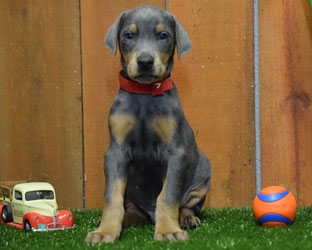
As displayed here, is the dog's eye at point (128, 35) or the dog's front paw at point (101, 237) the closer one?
the dog's front paw at point (101, 237)

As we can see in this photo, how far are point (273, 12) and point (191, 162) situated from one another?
154 cm

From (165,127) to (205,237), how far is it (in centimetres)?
71

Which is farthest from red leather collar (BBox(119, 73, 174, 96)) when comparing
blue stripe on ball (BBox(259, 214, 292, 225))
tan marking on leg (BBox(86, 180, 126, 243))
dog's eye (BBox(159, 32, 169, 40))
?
blue stripe on ball (BBox(259, 214, 292, 225))

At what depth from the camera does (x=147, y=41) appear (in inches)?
143

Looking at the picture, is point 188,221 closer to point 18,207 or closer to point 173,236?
point 173,236

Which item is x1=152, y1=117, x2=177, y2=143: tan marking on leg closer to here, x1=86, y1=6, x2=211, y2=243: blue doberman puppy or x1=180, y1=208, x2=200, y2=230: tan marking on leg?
x1=86, y1=6, x2=211, y2=243: blue doberman puppy

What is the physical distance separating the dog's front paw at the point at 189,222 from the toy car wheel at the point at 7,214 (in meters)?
1.16

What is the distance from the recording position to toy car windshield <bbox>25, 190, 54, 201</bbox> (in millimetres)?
3918

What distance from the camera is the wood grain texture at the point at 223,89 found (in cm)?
479

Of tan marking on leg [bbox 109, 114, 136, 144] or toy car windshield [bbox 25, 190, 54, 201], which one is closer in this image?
tan marking on leg [bbox 109, 114, 136, 144]

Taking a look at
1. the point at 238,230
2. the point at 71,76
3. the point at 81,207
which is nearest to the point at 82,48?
the point at 71,76

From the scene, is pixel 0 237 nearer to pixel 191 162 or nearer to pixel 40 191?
pixel 40 191

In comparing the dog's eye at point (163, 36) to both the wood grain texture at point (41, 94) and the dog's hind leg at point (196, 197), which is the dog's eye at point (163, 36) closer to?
the dog's hind leg at point (196, 197)

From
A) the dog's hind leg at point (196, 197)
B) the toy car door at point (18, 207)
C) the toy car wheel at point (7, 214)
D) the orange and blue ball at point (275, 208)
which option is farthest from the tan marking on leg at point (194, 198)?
the toy car wheel at point (7, 214)
